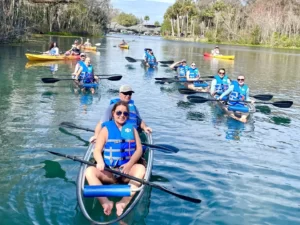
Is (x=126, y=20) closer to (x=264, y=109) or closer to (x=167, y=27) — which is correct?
(x=167, y=27)

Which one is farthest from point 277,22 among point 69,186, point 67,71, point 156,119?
point 69,186

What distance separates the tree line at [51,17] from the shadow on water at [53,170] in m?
29.6

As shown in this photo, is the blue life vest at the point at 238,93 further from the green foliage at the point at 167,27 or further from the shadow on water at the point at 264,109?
the green foliage at the point at 167,27

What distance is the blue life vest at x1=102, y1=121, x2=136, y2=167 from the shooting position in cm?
612

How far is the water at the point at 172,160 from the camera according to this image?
6.30 metres

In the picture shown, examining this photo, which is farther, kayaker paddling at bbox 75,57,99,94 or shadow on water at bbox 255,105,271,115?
kayaker paddling at bbox 75,57,99,94

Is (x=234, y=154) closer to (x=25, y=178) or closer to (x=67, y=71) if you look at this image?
(x=25, y=178)

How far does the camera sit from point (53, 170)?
774 cm

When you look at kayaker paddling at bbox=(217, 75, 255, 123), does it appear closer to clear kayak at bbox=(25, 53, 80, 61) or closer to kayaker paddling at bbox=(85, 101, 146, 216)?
kayaker paddling at bbox=(85, 101, 146, 216)

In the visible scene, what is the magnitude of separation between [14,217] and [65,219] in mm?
778

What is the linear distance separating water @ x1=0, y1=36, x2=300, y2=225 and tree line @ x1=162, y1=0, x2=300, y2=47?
72.4m

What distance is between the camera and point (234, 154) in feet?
31.0

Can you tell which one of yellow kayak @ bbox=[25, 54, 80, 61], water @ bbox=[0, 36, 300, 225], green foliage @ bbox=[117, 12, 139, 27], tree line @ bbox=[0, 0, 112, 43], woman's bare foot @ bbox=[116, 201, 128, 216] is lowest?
water @ bbox=[0, 36, 300, 225]

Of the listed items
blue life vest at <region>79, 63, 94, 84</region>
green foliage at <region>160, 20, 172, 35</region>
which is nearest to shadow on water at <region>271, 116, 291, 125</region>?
blue life vest at <region>79, 63, 94, 84</region>
